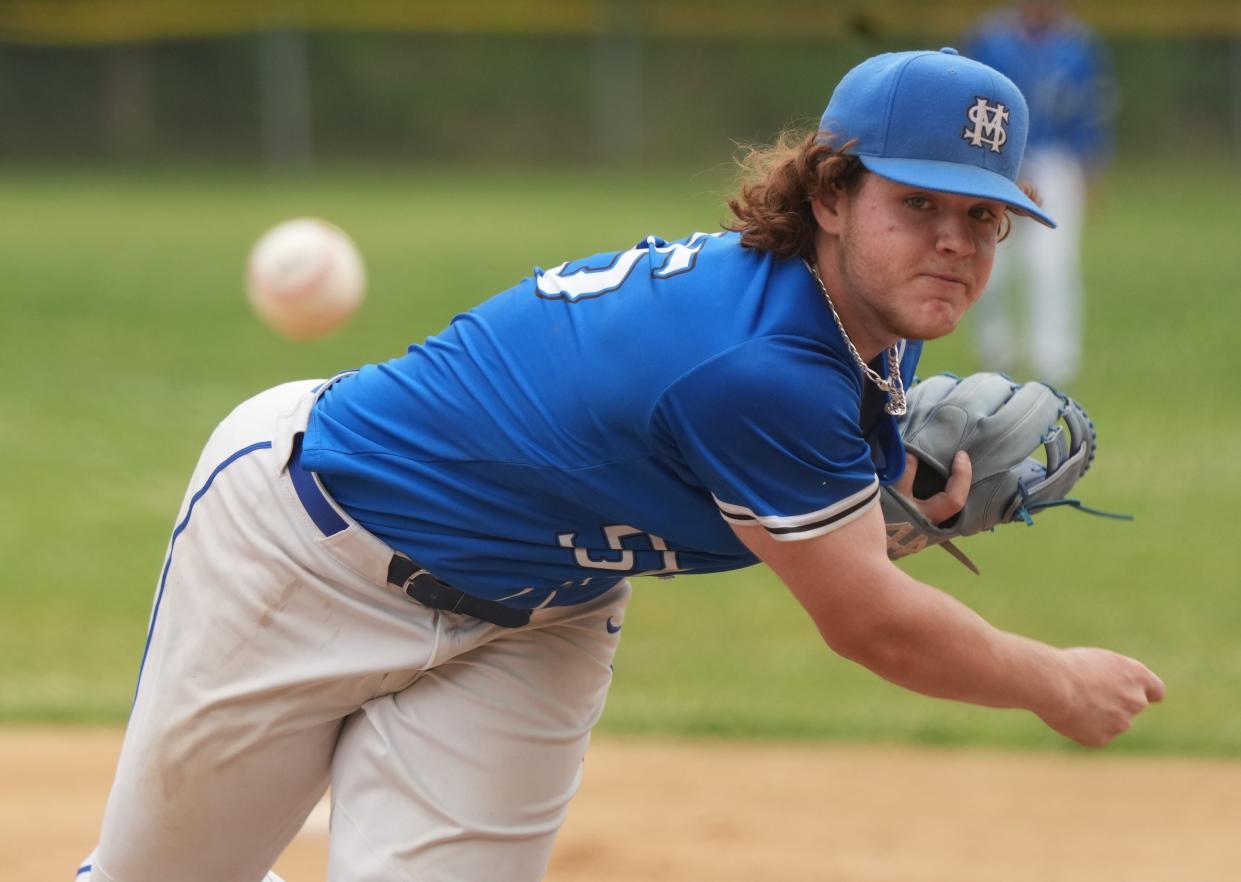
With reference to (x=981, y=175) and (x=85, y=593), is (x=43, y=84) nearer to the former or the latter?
(x=85, y=593)

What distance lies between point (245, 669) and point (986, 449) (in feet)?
4.59

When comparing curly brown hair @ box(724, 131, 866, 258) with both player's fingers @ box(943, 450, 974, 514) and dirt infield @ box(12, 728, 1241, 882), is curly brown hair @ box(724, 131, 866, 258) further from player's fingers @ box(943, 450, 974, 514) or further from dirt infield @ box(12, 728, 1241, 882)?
dirt infield @ box(12, 728, 1241, 882)

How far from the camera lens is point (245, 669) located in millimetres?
3100

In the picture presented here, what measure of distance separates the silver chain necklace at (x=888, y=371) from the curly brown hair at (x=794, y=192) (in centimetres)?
5

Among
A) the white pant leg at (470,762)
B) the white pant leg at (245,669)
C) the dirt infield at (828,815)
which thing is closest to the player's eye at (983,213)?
→ the white pant leg at (470,762)

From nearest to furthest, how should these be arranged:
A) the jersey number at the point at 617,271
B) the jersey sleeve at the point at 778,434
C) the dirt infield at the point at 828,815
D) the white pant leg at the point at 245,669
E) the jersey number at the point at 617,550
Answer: the jersey sleeve at the point at 778,434 < the jersey number at the point at 617,271 < the jersey number at the point at 617,550 < the white pant leg at the point at 245,669 < the dirt infield at the point at 828,815

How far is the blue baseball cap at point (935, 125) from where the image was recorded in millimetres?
2691

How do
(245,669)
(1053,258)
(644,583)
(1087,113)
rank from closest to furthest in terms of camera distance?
(245,669) < (644,583) < (1053,258) < (1087,113)

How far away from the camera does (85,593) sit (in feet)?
24.6

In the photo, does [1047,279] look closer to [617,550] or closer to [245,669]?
[617,550]

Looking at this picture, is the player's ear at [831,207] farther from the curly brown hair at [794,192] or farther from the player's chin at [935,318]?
the player's chin at [935,318]

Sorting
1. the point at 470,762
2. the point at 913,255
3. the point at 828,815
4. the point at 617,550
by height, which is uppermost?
the point at 913,255

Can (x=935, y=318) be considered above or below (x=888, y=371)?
above

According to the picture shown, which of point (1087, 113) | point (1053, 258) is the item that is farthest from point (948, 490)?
point (1087, 113)
